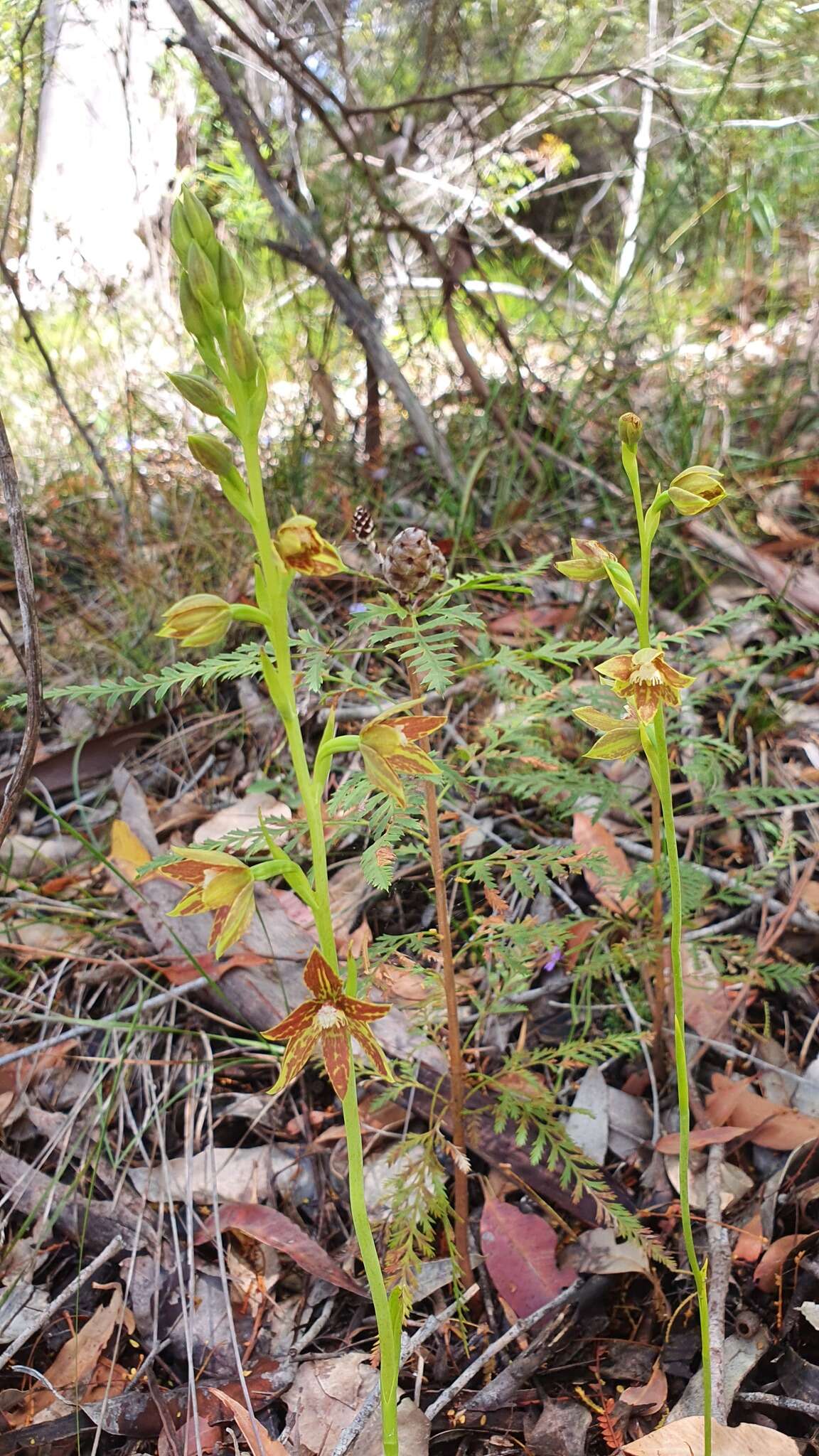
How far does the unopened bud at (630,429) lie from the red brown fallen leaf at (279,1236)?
1438 millimetres

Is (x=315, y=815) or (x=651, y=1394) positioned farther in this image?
(x=651, y=1394)

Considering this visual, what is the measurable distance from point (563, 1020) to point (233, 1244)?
79 cm

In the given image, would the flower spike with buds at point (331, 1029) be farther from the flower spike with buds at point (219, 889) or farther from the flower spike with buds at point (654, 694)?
the flower spike with buds at point (654, 694)

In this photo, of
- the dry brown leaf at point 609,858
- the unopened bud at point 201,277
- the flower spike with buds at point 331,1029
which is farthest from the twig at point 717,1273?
the unopened bud at point 201,277

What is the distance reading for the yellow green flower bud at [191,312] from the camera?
3.15 feet

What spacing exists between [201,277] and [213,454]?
6.9 inches

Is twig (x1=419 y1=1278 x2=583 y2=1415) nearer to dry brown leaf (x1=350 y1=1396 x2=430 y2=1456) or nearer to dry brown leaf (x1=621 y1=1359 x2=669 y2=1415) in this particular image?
dry brown leaf (x1=350 y1=1396 x2=430 y2=1456)

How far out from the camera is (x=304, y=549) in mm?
991

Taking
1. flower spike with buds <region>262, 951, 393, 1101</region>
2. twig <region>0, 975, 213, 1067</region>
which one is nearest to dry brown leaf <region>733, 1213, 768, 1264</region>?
flower spike with buds <region>262, 951, 393, 1101</region>

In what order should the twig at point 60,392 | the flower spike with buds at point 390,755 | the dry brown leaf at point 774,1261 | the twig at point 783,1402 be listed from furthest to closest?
the twig at point 60,392
the dry brown leaf at point 774,1261
the twig at point 783,1402
the flower spike with buds at point 390,755

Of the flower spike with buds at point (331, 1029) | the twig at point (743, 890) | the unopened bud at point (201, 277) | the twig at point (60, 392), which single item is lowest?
the twig at point (743, 890)

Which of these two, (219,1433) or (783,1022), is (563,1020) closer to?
(783,1022)

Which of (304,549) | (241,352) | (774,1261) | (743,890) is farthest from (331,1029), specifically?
(743,890)

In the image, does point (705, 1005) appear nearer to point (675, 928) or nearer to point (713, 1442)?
point (713, 1442)
